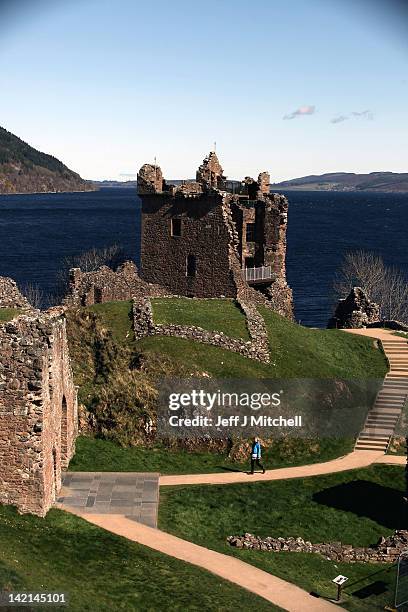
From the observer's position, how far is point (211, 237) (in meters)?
50.1

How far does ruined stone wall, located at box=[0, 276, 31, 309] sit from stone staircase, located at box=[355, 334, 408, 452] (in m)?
17.2

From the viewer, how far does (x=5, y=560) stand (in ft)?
65.8

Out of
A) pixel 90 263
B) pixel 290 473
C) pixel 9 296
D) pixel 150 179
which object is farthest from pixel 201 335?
pixel 90 263

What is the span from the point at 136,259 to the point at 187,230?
7038cm

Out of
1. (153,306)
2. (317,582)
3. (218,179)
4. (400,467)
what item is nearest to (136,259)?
(218,179)

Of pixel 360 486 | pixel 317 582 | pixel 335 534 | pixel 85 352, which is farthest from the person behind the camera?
pixel 85 352

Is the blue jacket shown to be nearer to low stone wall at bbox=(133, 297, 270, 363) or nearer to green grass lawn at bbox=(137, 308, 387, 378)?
green grass lawn at bbox=(137, 308, 387, 378)

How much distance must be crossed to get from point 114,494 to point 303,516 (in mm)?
6594

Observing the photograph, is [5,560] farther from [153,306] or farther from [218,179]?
[218,179]

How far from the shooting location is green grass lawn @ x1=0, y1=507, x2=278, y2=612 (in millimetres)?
19625

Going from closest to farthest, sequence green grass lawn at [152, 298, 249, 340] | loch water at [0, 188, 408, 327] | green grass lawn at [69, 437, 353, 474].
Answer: green grass lawn at [69, 437, 353, 474] < green grass lawn at [152, 298, 249, 340] < loch water at [0, 188, 408, 327]

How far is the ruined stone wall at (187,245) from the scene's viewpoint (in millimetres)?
49688

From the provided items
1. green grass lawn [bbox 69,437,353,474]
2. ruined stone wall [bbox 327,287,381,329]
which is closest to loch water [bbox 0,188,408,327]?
ruined stone wall [bbox 327,287,381,329]

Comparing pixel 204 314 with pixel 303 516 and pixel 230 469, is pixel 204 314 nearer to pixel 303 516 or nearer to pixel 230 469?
pixel 230 469
